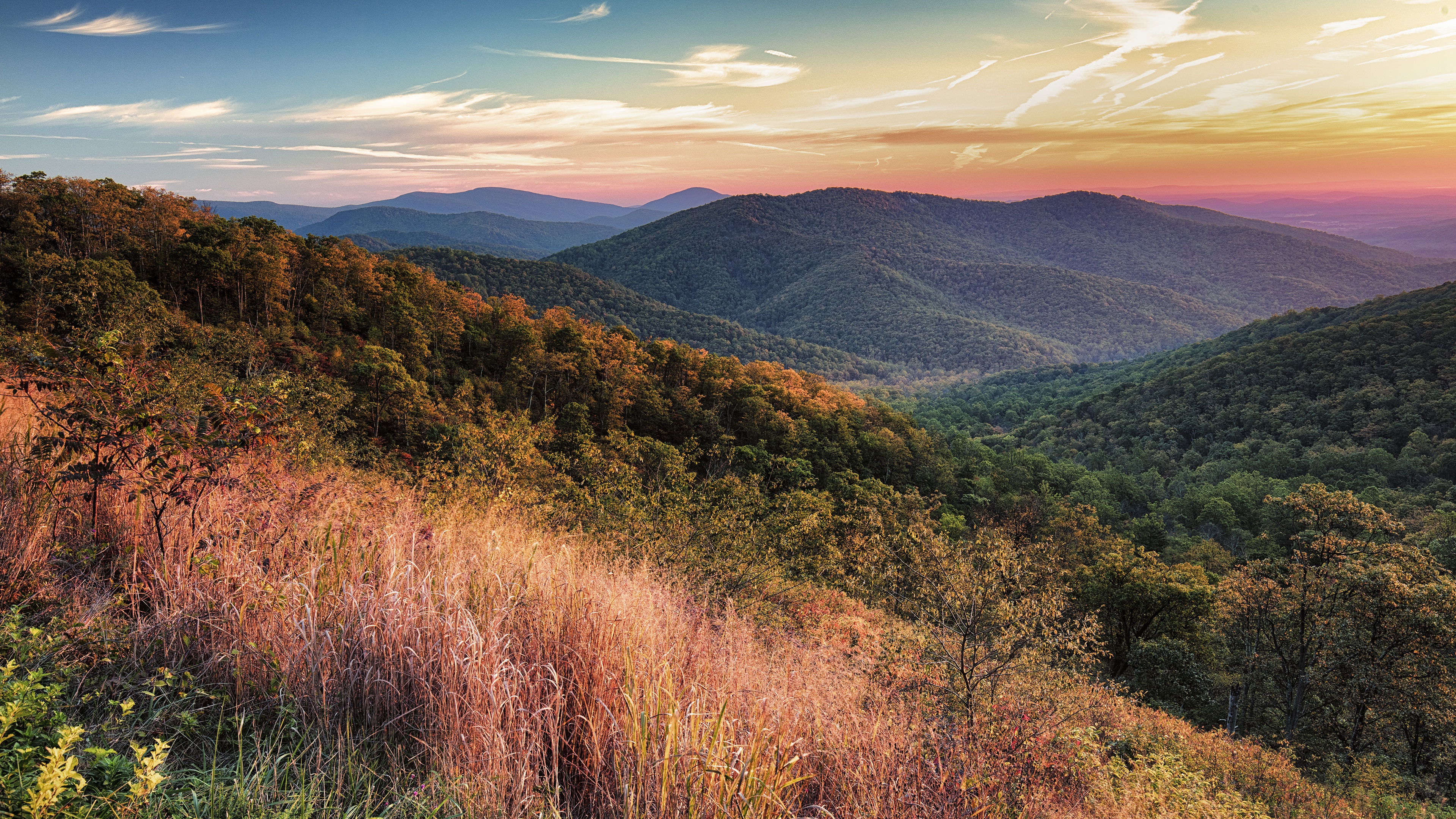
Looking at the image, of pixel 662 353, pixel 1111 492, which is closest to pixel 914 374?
pixel 1111 492

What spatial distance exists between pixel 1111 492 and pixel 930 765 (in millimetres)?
68823

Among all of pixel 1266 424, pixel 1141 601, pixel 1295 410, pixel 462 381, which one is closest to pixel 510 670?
pixel 1141 601

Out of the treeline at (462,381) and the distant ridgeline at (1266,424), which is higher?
the treeline at (462,381)

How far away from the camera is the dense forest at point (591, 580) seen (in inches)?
99.6

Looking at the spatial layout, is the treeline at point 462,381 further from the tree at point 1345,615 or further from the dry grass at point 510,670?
the tree at point 1345,615

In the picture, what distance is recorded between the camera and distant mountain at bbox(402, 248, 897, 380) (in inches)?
4680

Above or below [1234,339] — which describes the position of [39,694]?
above

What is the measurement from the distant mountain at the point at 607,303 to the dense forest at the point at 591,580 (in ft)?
227

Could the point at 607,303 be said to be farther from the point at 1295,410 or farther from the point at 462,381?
the point at 1295,410

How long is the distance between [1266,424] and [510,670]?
4052 inches

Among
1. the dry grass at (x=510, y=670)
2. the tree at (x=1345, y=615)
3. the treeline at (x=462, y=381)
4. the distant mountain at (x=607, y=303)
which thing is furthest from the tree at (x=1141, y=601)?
the distant mountain at (x=607, y=303)

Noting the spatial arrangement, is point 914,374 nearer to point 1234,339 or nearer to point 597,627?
point 1234,339

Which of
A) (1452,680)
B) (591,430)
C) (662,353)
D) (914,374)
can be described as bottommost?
(914,374)

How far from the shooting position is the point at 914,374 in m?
186
